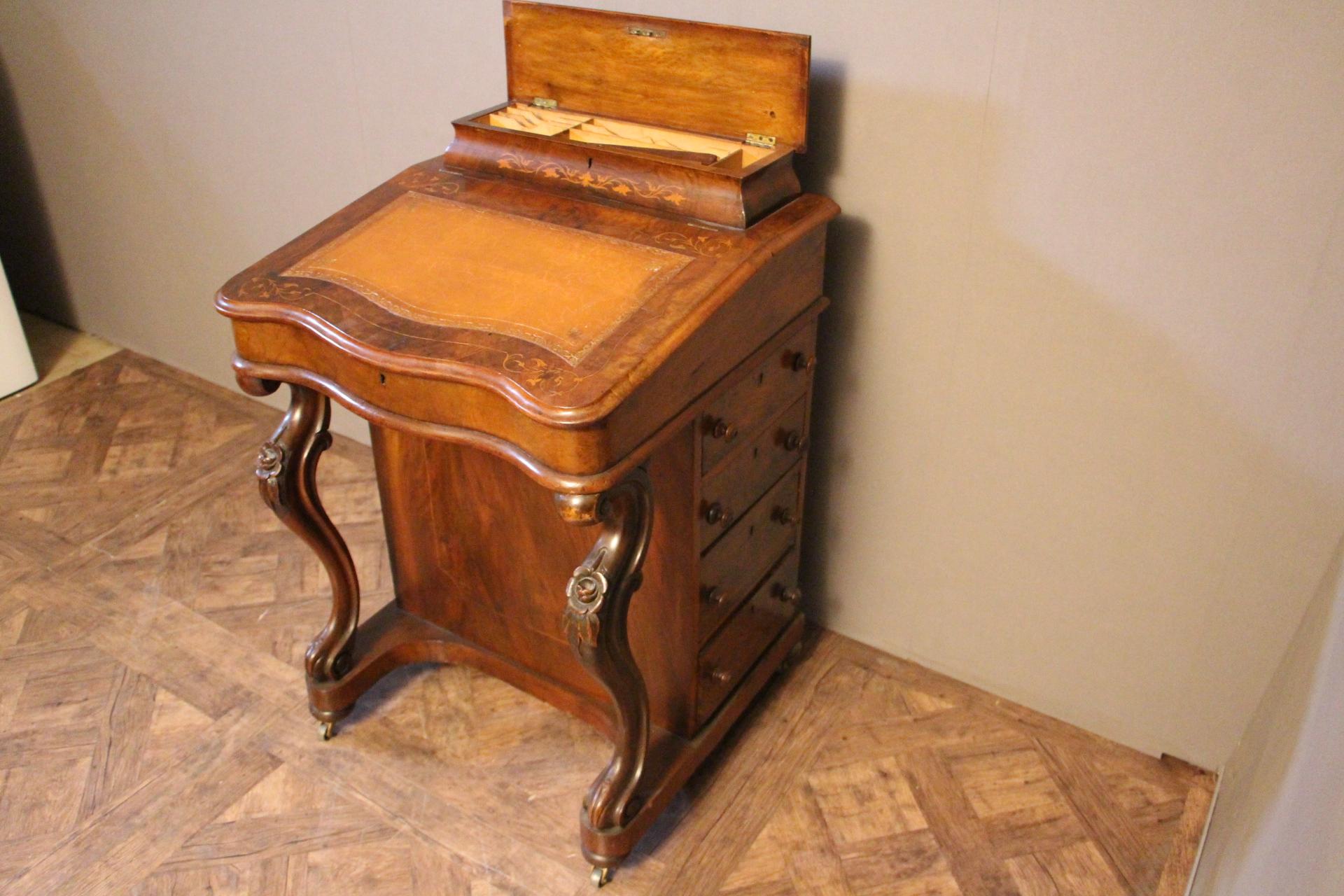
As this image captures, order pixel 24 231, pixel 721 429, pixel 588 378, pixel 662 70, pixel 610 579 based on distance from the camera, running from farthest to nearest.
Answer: pixel 24 231, pixel 662 70, pixel 721 429, pixel 610 579, pixel 588 378

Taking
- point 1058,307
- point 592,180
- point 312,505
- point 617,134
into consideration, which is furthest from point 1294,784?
point 312,505

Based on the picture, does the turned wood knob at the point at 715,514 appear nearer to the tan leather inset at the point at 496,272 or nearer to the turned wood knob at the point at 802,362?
the turned wood knob at the point at 802,362

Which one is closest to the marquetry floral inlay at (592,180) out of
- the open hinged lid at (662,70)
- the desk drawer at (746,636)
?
the open hinged lid at (662,70)

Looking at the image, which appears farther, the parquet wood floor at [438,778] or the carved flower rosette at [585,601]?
the parquet wood floor at [438,778]

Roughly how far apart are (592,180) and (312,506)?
2.28 feet

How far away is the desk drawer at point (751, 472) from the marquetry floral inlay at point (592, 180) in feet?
1.31

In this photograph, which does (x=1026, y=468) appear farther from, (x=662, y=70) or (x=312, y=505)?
(x=312, y=505)

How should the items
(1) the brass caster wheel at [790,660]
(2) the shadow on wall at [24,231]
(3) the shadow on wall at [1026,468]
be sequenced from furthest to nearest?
1. (2) the shadow on wall at [24,231]
2. (1) the brass caster wheel at [790,660]
3. (3) the shadow on wall at [1026,468]

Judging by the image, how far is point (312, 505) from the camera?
189cm

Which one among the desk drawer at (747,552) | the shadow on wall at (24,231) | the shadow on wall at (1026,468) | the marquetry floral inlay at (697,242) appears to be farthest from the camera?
the shadow on wall at (24,231)

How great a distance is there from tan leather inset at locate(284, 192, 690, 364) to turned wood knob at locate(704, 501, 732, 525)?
0.37 metres

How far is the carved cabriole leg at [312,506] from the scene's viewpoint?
1807mm

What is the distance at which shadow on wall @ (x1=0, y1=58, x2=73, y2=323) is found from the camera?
311 centimetres

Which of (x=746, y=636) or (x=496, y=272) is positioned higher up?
(x=496, y=272)
